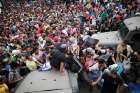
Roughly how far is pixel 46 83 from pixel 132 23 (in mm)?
6784

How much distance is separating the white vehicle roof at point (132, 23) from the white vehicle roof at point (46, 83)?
5495 mm

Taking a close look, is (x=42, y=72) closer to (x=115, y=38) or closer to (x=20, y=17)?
(x=115, y=38)

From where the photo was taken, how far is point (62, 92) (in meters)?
7.81

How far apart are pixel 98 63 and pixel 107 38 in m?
3.46

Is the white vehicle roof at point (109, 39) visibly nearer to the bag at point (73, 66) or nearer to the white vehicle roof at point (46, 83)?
the bag at point (73, 66)

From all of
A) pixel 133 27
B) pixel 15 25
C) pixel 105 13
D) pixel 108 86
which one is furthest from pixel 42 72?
pixel 15 25

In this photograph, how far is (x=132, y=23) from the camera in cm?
1433

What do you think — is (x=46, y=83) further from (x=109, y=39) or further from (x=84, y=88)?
(x=109, y=39)

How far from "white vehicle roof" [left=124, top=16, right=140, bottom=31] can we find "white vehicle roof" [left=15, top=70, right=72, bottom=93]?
5495 millimetres

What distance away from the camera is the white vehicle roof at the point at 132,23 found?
13.7 meters

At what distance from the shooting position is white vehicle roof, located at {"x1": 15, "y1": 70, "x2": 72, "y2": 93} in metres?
8.02

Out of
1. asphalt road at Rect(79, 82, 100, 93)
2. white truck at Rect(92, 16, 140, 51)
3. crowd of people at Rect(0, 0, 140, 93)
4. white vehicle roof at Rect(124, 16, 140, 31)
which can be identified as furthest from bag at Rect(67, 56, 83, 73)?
white vehicle roof at Rect(124, 16, 140, 31)

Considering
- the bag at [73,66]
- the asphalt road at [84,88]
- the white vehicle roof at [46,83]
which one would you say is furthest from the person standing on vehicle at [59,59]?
the asphalt road at [84,88]

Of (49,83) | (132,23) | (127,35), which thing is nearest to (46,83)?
(49,83)
